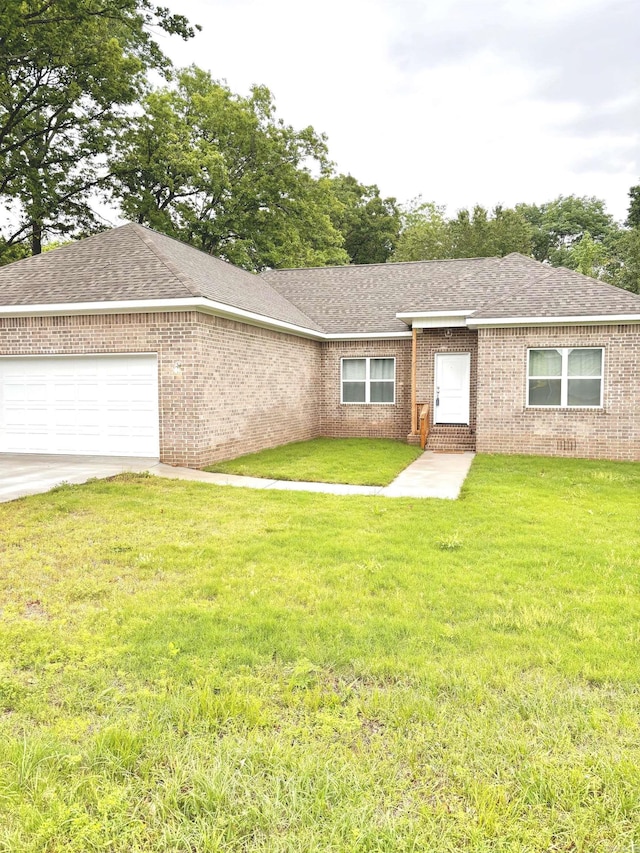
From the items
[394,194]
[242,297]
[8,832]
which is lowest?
[8,832]

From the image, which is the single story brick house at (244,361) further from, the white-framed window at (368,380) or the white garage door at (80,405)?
the white-framed window at (368,380)

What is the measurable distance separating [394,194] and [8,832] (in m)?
47.7

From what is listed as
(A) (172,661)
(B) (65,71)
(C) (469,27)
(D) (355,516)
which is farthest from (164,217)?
(A) (172,661)

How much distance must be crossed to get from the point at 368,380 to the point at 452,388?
9.18ft

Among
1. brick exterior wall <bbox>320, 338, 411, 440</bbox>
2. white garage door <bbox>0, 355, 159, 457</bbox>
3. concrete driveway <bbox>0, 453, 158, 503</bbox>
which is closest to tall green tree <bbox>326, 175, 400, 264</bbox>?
brick exterior wall <bbox>320, 338, 411, 440</bbox>

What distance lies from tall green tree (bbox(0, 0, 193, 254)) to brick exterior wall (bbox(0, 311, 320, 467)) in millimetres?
10319

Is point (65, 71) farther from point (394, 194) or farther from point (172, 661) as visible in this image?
point (394, 194)

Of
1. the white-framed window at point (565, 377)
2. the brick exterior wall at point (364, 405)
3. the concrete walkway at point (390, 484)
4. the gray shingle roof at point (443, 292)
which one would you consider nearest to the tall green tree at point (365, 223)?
the gray shingle roof at point (443, 292)

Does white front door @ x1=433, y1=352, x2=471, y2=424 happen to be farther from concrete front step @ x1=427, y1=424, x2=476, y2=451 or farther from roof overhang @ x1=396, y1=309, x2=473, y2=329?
roof overhang @ x1=396, y1=309, x2=473, y2=329

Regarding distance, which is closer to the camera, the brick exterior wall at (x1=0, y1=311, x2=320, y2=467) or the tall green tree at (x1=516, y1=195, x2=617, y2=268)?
the brick exterior wall at (x1=0, y1=311, x2=320, y2=467)

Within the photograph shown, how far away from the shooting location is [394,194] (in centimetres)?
4494

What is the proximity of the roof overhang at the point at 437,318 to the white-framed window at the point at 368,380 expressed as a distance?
206 centimetres

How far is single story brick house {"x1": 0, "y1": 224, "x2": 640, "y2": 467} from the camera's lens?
11.0 meters

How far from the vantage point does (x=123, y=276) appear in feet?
38.2
